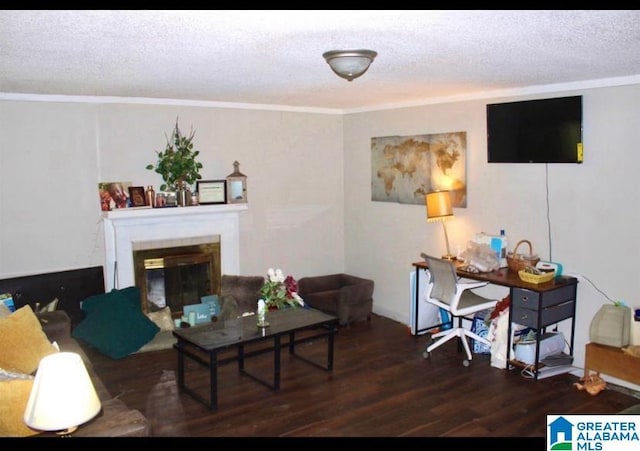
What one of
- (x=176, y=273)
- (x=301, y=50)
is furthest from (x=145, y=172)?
(x=301, y=50)

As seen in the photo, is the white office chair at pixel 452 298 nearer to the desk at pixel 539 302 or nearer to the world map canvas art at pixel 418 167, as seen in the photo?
the desk at pixel 539 302

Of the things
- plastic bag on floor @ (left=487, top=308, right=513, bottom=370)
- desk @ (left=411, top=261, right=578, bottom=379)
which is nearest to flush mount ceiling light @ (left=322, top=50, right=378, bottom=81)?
desk @ (left=411, top=261, right=578, bottom=379)

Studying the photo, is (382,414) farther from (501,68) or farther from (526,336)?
(501,68)

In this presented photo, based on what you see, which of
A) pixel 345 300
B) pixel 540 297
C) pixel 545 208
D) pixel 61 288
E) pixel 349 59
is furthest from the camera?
pixel 345 300

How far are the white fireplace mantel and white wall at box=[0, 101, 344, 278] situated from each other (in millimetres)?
122

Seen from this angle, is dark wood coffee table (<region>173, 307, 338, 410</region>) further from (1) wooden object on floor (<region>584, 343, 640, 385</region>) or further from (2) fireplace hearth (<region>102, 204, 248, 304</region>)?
(1) wooden object on floor (<region>584, 343, 640, 385</region>)

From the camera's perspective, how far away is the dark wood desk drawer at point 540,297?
14.2 feet

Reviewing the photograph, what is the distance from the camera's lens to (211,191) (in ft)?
19.0

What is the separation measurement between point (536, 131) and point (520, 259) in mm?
1060

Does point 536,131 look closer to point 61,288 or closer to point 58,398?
point 58,398

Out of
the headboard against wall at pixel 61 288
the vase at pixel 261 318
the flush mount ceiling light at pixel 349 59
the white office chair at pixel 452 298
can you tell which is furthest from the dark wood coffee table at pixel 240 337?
the flush mount ceiling light at pixel 349 59

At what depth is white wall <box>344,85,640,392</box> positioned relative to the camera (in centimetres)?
423

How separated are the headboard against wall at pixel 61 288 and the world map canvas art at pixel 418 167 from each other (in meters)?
3.03
